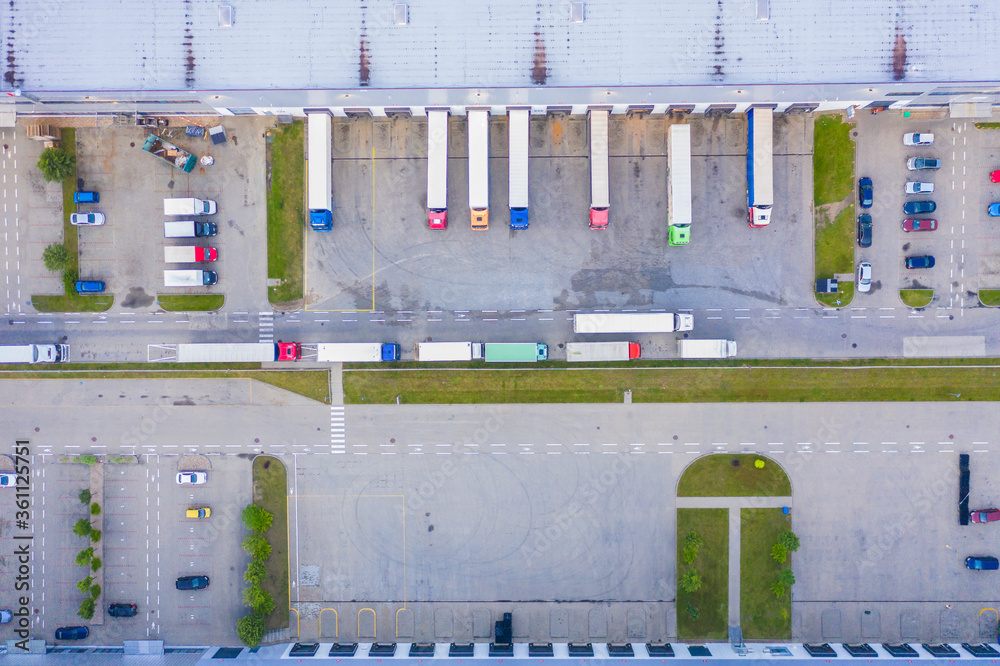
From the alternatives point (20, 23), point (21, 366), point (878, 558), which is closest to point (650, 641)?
point (878, 558)

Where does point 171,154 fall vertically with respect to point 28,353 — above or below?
above

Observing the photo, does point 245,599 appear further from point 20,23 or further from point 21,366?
point 20,23

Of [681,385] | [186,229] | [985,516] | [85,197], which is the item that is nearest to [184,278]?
[186,229]

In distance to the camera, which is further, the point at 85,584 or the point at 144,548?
the point at 144,548

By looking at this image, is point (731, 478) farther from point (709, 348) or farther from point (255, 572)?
point (255, 572)

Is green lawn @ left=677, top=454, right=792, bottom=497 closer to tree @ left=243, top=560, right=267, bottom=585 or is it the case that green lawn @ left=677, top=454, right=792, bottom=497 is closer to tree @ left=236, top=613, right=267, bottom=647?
tree @ left=243, top=560, right=267, bottom=585

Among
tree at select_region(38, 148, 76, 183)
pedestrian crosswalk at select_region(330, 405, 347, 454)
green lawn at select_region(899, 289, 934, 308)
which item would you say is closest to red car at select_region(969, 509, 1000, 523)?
green lawn at select_region(899, 289, 934, 308)
